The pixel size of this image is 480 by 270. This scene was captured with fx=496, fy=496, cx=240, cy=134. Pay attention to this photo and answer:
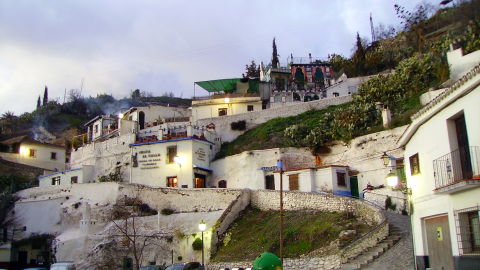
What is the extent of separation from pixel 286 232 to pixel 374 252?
20.9 feet

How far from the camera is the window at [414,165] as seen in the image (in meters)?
17.9

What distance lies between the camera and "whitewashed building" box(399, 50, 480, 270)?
13.5 m

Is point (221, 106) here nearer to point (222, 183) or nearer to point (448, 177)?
point (222, 183)

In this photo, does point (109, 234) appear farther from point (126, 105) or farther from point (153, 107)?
point (126, 105)

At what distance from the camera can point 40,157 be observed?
60.6 m

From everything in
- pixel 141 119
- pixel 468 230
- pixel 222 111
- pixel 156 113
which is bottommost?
pixel 468 230

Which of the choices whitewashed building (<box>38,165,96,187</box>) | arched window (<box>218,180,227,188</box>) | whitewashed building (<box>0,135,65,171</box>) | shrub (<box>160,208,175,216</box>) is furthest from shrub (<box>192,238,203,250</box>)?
whitewashed building (<box>0,135,65,171</box>)

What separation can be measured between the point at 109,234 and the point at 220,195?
816 centimetres

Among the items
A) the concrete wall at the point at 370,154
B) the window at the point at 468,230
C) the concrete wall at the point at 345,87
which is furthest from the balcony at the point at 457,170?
the concrete wall at the point at 345,87

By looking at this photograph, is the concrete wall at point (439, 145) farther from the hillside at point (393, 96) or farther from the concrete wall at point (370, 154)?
the hillside at point (393, 96)

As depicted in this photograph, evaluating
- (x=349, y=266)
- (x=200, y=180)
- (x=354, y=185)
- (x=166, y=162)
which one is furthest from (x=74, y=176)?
(x=349, y=266)

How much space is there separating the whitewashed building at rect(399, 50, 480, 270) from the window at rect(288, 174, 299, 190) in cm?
1742

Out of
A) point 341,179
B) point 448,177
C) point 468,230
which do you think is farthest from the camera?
point 341,179

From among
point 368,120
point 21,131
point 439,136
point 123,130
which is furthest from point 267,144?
point 21,131
